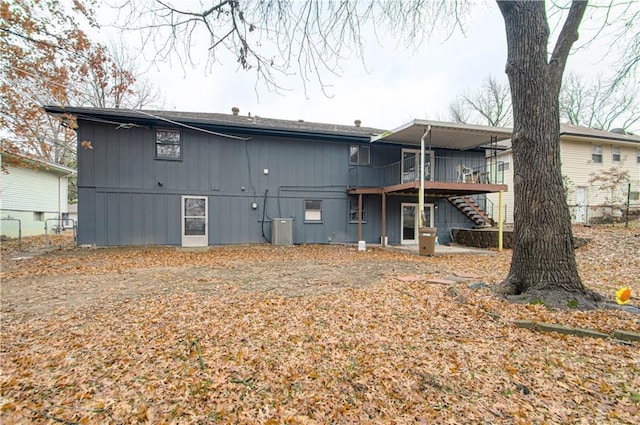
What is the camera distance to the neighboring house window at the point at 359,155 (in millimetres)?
13273

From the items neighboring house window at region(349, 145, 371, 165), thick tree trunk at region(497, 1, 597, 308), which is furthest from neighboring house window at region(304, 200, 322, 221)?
thick tree trunk at region(497, 1, 597, 308)

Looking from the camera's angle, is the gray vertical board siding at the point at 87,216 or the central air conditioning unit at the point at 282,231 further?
the central air conditioning unit at the point at 282,231

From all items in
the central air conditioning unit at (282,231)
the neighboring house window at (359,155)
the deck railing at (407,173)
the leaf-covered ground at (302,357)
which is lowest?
the leaf-covered ground at (302,357)

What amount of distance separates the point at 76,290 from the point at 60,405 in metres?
3.83

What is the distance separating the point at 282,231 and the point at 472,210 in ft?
30.2

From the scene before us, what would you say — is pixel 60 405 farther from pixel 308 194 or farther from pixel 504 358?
pixel 308 194

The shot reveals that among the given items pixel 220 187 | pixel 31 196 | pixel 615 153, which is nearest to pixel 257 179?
pixel 220 187

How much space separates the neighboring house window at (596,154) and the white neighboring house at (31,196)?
27896 millimetres

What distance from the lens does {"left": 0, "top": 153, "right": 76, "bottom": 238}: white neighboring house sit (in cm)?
1414

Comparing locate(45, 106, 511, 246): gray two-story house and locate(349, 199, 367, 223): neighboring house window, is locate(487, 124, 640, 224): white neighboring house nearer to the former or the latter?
locate(45, 106, 511, 246): gray two-story house

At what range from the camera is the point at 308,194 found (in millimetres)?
12758

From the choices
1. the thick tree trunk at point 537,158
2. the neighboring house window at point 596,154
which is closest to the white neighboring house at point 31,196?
the thick tree trunk at point 537,158

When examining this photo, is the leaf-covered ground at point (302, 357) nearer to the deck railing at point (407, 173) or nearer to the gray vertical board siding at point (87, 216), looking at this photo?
the gray vertical board siding at point (87, 216)

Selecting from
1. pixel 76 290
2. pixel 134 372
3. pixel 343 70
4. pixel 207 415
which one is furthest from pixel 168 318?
pixel 343 70
